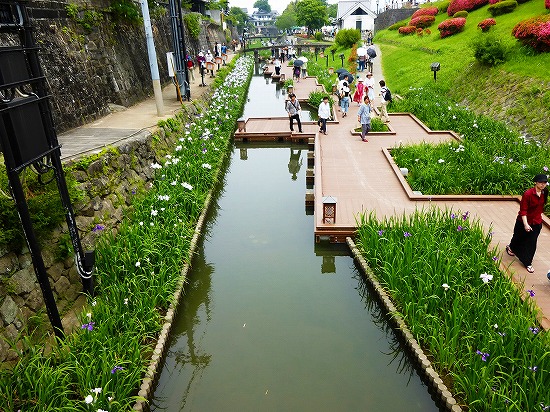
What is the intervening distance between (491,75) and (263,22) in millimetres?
142571

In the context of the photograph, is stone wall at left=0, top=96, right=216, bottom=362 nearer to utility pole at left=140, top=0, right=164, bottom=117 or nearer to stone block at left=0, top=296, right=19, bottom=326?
stone block at left=0, top=296, right=19, bottom=326

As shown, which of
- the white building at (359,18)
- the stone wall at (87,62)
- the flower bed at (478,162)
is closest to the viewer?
the flower bed at (478,162)

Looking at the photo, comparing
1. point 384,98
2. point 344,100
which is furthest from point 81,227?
→ point 344,100

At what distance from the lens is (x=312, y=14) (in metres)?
71.9

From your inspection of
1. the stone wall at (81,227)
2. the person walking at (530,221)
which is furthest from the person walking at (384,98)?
the person walking at (530,221)

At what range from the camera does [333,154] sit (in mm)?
13109

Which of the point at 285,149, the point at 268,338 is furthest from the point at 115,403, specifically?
the point at 285,149

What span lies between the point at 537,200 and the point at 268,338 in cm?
463

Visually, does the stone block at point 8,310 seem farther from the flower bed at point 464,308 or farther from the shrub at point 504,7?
the shrub at point 504,7

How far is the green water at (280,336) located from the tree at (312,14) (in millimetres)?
71054

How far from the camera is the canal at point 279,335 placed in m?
5.17

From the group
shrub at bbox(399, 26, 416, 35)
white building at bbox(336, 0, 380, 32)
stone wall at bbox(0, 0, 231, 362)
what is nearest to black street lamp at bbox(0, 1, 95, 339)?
stone wall at bbox(0, 0, 231, 362)

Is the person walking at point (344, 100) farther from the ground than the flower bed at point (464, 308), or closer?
farther from the ground

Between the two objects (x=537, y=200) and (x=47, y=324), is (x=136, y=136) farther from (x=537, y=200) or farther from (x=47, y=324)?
(x=537, y=200)
